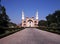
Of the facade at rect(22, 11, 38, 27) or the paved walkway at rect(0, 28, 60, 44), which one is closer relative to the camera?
the paved walkway at rect(0, 28, 60, 44)

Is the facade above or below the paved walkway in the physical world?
above

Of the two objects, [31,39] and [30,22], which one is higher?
[30,22]

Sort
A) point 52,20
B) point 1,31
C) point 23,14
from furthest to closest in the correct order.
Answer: point 23,14, point 52,20, point 1,31

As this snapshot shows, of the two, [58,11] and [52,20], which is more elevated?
[58,11]

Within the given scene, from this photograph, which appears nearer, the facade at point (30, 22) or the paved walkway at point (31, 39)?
the paved walkway at point (31, 39)

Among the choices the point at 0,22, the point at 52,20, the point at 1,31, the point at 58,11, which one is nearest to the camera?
the point at 1,31

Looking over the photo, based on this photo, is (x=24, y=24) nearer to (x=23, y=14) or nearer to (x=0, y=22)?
(x=23, y=14)

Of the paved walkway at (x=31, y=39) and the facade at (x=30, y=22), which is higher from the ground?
the facade at (x=30, y=22)

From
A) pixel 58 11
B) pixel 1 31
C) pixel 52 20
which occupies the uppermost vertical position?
pixel 58 11

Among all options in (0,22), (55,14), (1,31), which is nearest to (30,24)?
(55,14)

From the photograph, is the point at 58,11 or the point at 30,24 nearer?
the point at 58,11

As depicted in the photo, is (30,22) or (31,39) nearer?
(31,39)

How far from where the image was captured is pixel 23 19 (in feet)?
394

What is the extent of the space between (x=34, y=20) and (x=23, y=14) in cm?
1026
